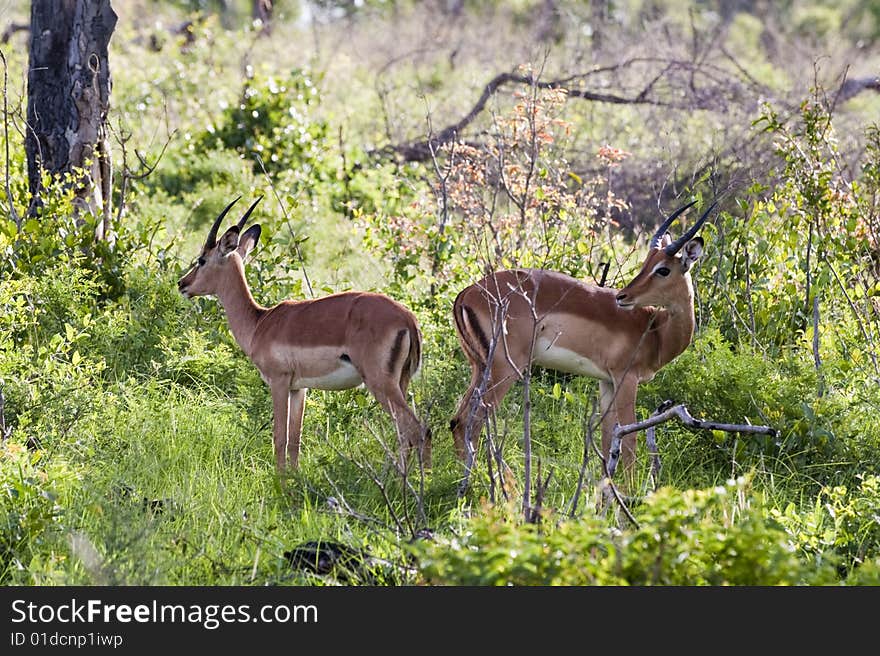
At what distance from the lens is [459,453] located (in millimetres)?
5152

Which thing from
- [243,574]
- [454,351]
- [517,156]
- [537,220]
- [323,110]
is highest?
[323,110]

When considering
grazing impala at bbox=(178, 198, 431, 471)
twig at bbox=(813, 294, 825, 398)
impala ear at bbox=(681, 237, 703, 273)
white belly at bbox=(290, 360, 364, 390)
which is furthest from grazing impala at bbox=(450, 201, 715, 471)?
twig at bbox=(813, 294, 825, 398)

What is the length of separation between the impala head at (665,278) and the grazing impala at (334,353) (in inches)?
35.3

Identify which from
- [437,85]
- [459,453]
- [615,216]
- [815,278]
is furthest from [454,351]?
[437,85]

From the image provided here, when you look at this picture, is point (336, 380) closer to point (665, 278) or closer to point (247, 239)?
point (247, 239)

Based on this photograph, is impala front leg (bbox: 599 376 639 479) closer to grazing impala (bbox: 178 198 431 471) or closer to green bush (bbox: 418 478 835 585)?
grazing impala (bbox: 178 198 431 471)

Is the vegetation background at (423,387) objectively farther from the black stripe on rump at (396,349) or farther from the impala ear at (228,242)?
the impala ear at (228,242)

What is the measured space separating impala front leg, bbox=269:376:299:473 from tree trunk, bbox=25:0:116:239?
7.76 ft

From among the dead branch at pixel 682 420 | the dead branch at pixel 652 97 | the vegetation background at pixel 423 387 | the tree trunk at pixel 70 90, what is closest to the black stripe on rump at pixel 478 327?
the vegetation background at pixel 423 387

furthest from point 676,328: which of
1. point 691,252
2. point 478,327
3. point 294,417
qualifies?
point 294,417

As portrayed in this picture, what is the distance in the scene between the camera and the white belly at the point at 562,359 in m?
5.29

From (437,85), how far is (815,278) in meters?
10.6

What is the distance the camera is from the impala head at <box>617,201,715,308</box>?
520cm

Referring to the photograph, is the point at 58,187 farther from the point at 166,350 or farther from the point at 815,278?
the point at 815,278
